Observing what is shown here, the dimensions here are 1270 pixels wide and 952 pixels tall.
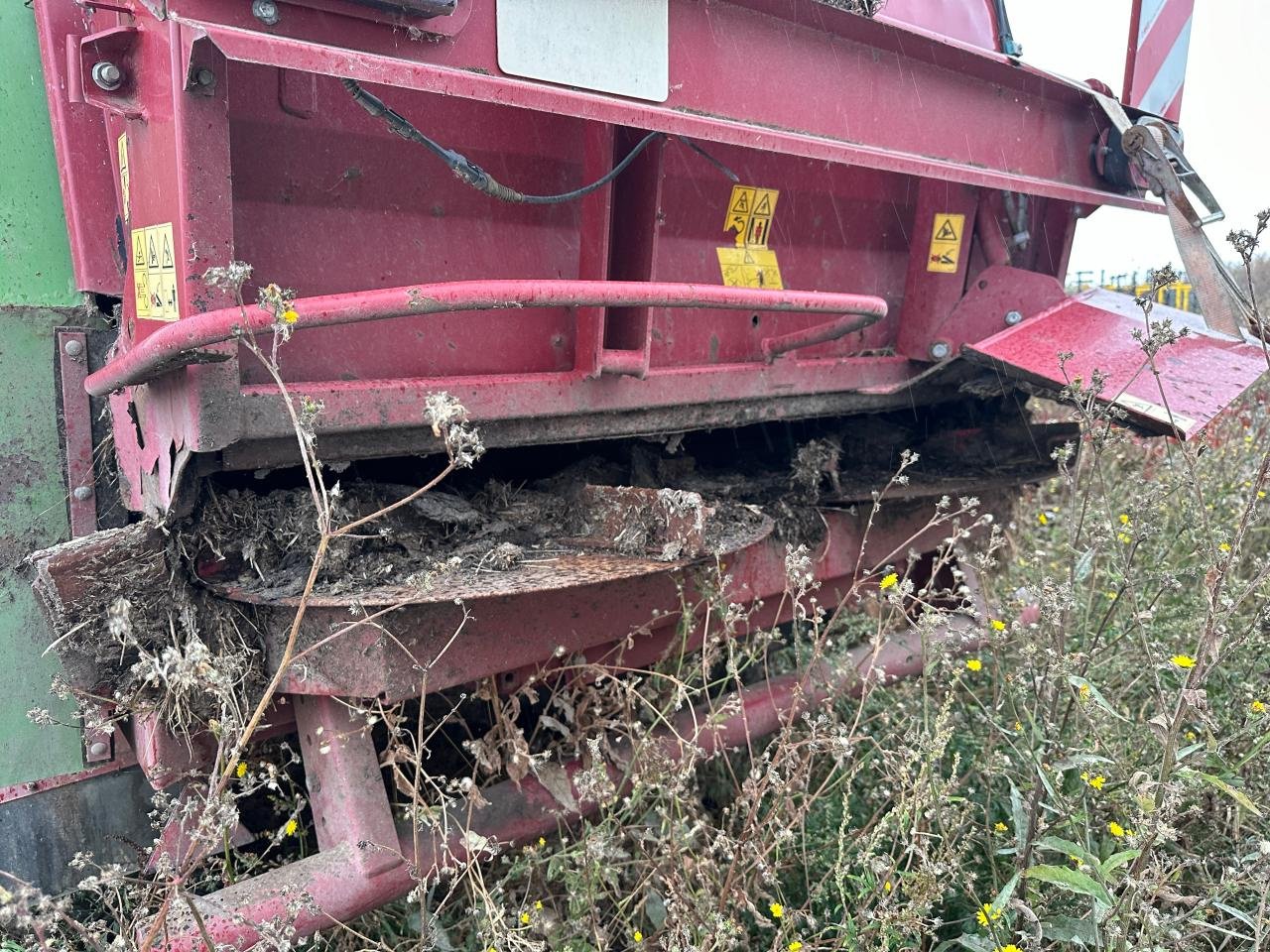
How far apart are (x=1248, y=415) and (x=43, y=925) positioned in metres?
5.04

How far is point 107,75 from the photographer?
1438mm

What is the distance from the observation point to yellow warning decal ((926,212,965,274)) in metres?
2.61

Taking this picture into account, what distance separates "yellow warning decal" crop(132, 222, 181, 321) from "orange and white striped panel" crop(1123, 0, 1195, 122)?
263 centimetres

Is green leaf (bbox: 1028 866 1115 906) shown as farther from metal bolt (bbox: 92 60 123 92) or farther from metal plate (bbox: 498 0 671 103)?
metal bolt (bbox: 92 60 123 92)

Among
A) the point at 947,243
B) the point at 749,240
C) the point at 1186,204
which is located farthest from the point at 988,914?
the point at 1186,204

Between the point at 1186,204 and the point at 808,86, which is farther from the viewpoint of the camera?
the point at 1186,204

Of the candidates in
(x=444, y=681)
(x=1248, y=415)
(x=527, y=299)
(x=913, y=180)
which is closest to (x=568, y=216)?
(x=527, y=299)

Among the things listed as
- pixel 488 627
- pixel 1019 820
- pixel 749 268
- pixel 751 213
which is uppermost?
pixel 751 213

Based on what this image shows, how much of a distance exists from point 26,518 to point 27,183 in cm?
65

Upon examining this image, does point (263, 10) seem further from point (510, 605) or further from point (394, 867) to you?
point (394, 867)

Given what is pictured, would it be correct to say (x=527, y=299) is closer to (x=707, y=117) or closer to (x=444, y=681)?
(x=707, y=117)

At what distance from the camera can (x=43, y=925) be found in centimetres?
107

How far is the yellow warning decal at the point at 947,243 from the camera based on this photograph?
8.57 ft

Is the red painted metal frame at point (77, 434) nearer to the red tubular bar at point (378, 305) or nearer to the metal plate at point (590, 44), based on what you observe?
the red tubular bar at point (378, 305)
